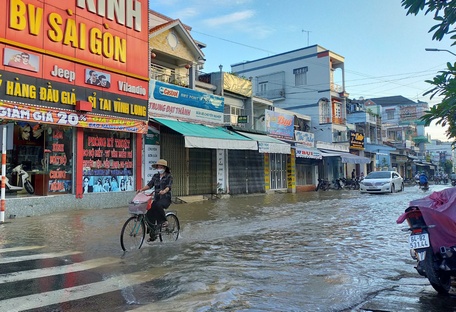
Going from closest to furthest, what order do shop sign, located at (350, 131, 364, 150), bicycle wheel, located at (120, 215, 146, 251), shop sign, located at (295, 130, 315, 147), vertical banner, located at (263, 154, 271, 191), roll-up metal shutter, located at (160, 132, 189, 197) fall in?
bicycle wheel, located at (120, 215, 146, 251)
roll-up metal shutter, located at (160, 132, 189, 197)
vertical banner, located at (263, 154, 271, 191)
shop sign, located at (295, 130, 315, 147)
shop sign, located at (350, 131, 364, 150)

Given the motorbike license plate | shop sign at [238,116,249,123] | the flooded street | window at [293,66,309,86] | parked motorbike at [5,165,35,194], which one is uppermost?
window at [293,66,309,86]

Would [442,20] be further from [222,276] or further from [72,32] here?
[72,32]

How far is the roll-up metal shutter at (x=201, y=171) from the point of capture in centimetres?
1984

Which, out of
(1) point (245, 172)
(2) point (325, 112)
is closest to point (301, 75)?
(2) point (325, 112)

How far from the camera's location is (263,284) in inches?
206

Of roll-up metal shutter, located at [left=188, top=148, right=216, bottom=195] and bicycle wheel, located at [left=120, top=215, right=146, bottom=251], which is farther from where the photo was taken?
roll-up metal shutter, located at [left=188, top=148, right=216, bottom=195]

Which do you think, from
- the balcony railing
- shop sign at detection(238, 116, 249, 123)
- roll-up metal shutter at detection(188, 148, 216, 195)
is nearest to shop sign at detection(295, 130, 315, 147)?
shop sign at detection(238, 116, 249, 123)

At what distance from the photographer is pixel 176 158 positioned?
18.8 meters

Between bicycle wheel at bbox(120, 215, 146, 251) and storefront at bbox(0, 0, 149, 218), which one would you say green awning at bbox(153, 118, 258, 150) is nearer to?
storefront at bbox(0, 0, 149, 218)

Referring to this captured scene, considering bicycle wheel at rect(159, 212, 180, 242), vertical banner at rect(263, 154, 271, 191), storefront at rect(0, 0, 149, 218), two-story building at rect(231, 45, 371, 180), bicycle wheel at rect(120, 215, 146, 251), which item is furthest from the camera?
two-story building at rect(231, 45, 371, 180)

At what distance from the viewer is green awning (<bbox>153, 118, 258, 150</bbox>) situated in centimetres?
1648

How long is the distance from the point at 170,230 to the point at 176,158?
34.7ft

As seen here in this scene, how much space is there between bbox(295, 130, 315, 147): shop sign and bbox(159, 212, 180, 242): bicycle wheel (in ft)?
73.8

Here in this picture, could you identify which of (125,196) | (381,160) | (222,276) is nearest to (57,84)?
(125,196)
